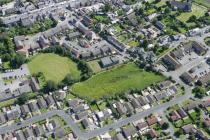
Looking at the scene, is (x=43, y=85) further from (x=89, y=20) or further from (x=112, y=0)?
(x=112, y=0)

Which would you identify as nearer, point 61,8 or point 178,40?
point 178,40

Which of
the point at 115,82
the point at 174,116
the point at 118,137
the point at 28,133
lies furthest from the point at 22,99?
the point at 174,116

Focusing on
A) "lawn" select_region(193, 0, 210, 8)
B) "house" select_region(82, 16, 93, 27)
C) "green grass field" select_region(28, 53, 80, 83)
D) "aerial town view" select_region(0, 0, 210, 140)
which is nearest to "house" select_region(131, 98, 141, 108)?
"aerial town view" select_region(0, 0, 210, 140)

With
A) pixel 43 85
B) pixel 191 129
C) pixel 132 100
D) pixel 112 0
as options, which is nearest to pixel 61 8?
pixel 112 0

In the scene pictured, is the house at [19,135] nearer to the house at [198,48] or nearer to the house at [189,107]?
the house at [189,107]

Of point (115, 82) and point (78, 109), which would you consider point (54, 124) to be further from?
point (115, 82)

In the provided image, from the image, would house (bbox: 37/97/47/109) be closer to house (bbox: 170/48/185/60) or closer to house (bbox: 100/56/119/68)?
house (bbox: 100/56/119/68)

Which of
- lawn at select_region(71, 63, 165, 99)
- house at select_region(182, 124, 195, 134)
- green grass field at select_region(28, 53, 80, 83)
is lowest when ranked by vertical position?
house at select_region(182, 124, 195, 134)
